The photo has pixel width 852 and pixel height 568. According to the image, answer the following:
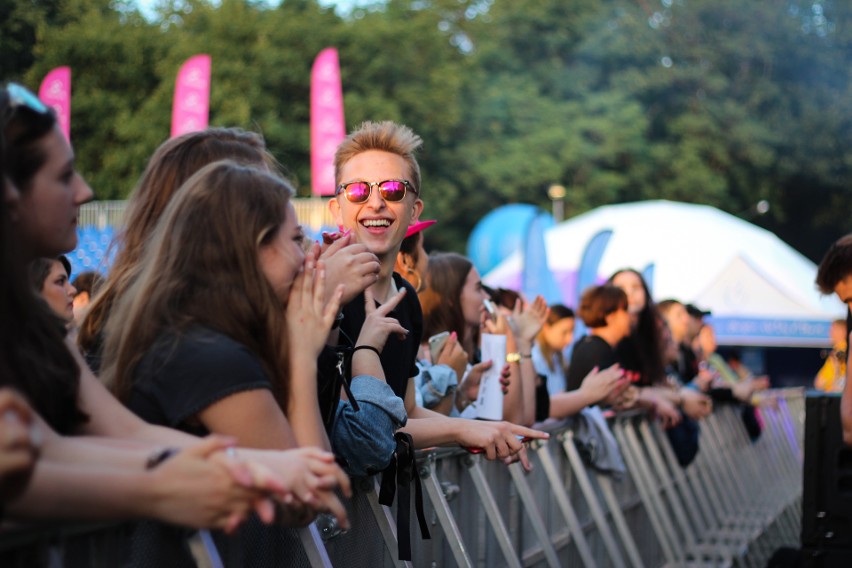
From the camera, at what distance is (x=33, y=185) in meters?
2.26

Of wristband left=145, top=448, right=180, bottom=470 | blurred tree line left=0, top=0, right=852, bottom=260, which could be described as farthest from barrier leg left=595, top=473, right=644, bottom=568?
blurred tree line left=0, top=0, right=852, bottom=260

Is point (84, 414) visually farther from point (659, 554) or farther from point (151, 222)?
point (659, 554)

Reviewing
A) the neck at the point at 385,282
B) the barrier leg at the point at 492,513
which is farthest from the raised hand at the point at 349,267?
the barrier leg at the point at 492,513

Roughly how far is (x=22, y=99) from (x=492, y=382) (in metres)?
2.91

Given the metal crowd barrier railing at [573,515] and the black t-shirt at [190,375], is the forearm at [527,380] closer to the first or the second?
the metal crowd barrier railing at [573,515]

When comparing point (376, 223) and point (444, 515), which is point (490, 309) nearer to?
point (376, 223)

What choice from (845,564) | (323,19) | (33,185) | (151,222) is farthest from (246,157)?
(323,19)

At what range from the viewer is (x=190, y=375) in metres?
2.51

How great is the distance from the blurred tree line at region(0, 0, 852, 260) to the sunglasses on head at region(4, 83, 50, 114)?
3531cm

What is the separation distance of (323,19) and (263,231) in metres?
42.2

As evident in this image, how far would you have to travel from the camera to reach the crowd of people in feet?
6.80

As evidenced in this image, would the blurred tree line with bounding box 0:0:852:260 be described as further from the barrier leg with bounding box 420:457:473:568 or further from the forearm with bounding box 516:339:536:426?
the barrier leg with bounding box 420:457:473:568

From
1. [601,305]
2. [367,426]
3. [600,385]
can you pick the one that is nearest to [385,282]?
[367,426]

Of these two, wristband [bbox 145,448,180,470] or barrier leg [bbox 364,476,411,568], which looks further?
barrier leg [bbox 364,476,411,568]
